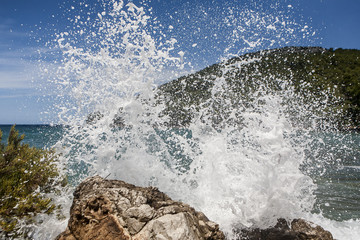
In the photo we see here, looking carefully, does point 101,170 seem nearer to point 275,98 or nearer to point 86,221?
point 86,221

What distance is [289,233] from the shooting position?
3939 millimetres

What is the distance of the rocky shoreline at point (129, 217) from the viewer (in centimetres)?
261

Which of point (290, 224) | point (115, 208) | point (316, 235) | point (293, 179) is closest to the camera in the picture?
point (115, 208)

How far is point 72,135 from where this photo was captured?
5.72 meters

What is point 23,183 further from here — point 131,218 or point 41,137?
point 41,137

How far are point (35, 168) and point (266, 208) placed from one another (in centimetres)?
475

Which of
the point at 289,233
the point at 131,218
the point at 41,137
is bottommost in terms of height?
the point at 41,137

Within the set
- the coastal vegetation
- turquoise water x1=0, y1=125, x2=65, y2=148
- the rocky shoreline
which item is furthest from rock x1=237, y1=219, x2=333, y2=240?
turquoise water x1=0, y1=125, x2=65, y2=148

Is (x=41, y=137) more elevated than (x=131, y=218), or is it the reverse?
(x=131, y=218)

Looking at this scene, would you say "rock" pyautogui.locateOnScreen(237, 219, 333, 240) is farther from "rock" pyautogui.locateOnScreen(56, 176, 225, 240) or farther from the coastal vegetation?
the coastal vegetation

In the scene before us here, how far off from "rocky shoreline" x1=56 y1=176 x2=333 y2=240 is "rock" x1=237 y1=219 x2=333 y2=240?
1115 millimetres

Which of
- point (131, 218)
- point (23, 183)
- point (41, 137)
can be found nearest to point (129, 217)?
point (131, 218)

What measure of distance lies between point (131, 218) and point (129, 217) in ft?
0.10

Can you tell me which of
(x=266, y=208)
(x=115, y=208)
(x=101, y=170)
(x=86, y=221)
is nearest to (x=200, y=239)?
(x=115, y=208)
